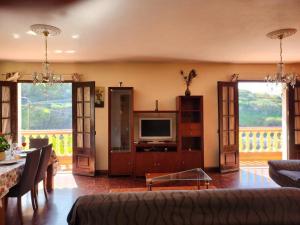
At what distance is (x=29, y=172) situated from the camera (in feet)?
9.39

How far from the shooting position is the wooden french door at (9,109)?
4834 millimetres

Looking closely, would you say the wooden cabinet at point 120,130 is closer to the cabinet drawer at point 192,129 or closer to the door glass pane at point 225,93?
the cabinet drawer at point 192,129

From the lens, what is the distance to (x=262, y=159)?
6297 mm

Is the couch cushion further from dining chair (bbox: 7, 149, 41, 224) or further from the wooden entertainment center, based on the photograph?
dining chair (bbox: 7, 149, 41, 224)

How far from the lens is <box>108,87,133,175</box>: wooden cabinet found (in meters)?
4.85

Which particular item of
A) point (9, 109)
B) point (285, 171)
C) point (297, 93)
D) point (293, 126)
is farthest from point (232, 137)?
point (9, 109)

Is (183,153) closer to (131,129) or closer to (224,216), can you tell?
(131,129)

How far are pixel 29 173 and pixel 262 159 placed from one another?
5606mm

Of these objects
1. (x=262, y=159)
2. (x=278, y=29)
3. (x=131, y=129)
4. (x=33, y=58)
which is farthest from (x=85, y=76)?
(x=262, y=159)

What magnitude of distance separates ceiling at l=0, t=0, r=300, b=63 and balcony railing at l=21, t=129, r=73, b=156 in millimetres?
2108

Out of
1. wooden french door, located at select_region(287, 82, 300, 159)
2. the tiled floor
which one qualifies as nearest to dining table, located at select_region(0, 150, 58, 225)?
the tiled floor

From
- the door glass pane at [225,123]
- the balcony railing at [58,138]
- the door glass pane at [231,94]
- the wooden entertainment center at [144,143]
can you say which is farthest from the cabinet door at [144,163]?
Answer: the balcony railing at [58,138]

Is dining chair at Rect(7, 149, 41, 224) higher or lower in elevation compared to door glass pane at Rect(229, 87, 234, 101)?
lower

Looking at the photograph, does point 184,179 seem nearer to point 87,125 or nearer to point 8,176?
point 8,176
